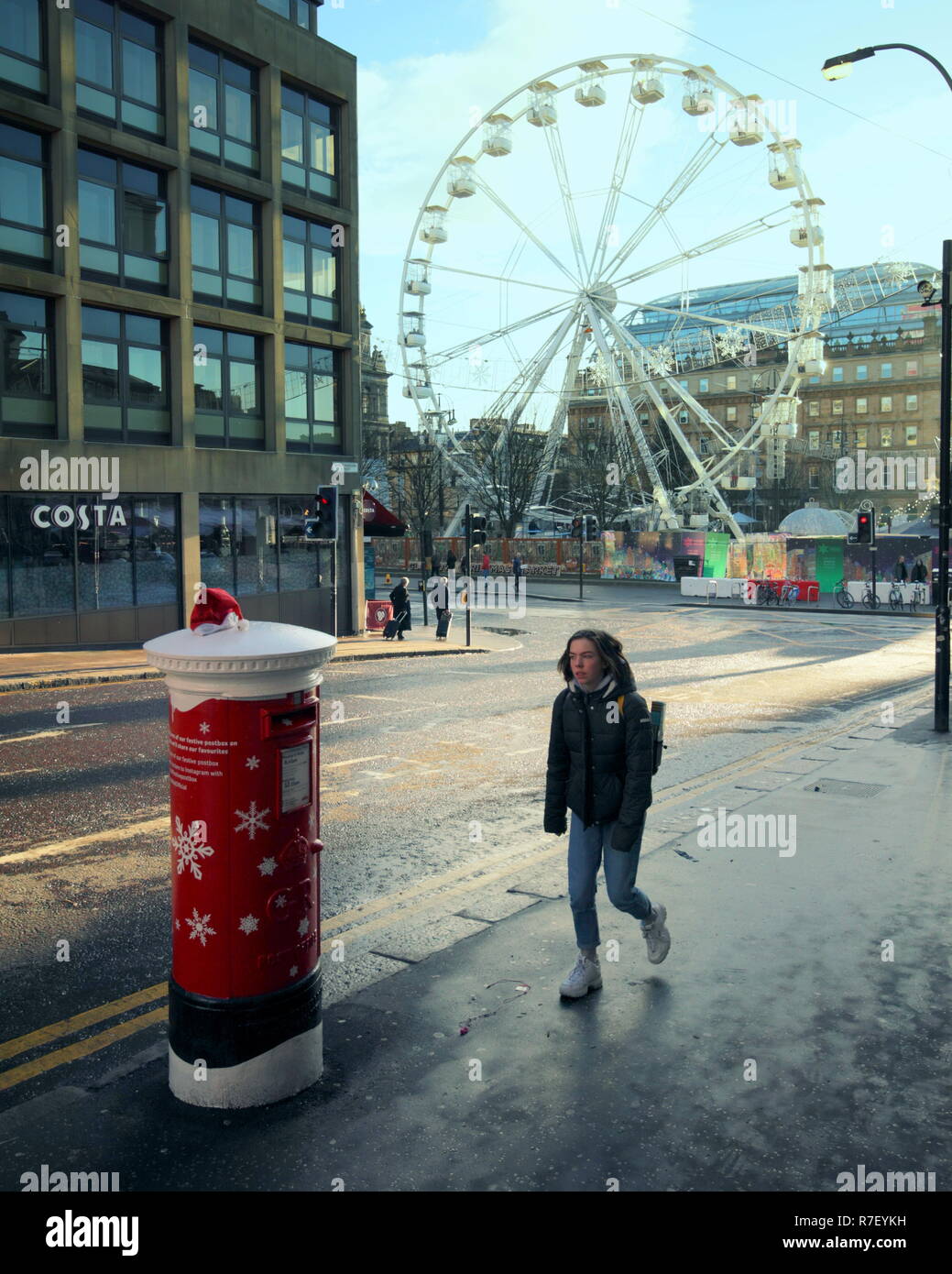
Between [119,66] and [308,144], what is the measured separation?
5.39 metres

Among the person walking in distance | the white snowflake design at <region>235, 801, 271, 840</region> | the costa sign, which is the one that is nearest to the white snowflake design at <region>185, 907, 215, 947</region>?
the white snowflake design at <region>235, 801, 271, 840</region>

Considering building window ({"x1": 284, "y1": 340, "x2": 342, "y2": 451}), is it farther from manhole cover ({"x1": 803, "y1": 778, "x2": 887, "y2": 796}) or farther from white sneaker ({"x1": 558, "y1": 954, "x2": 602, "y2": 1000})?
white sneaker ({"x1": 558, "y1": 954, "x2": 602, "y2": 1000})

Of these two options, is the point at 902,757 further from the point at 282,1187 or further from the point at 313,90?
the point at 313,90

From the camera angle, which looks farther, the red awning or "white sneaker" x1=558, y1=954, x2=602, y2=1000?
the red awning

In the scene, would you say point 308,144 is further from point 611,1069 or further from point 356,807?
point 611,1069

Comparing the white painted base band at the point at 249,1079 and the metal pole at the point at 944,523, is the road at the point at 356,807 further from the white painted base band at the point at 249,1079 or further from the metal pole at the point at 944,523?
the metal pole at the point at 944,523

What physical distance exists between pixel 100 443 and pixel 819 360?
106 feet

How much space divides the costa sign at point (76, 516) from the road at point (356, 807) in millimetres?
5805

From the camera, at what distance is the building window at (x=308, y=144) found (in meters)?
26.3

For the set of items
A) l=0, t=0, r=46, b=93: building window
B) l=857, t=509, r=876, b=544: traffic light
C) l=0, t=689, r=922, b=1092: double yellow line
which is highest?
l=0, t=0, r=46, b=93: building window

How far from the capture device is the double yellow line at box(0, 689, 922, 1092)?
16.0 feet

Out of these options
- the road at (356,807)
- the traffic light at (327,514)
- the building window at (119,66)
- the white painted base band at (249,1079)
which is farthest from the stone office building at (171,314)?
the white painted base band at (249,1079)

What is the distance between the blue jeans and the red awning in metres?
23.9
